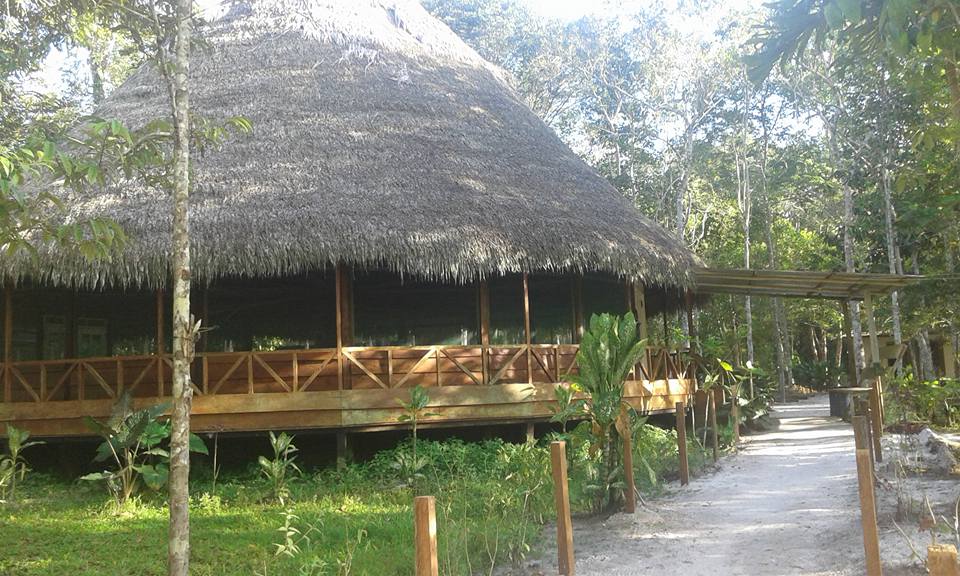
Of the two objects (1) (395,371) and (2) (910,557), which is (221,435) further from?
(2) (910,557)

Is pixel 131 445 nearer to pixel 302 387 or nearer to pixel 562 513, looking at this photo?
pixel 302 387

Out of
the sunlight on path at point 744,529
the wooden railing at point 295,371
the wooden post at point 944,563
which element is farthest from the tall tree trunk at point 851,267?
the wooden post at point 944,563

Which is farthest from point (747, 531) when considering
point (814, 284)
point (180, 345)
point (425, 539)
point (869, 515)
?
point (814, 284)

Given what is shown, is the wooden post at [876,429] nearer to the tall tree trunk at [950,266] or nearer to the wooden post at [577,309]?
the wooden post at [577,309]

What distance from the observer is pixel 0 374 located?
1055 cm

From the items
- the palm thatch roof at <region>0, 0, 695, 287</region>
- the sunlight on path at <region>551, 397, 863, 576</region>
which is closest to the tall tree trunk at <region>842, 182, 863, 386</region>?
the palm thatch roof at <region>0, 0, 695, 287</region>

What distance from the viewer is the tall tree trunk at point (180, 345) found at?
482 centimetres

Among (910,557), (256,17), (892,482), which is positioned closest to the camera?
(910,557)

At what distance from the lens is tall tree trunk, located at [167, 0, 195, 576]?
15.8 feet

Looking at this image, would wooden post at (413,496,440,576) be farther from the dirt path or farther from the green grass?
the dirt path

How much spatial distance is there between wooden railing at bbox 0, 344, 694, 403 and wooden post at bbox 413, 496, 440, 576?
21.8 ft

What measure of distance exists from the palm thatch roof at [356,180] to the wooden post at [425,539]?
469 cm

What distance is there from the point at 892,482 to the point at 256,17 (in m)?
12.7

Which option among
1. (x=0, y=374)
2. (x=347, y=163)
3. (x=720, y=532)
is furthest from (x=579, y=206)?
(x=0, y=374)
